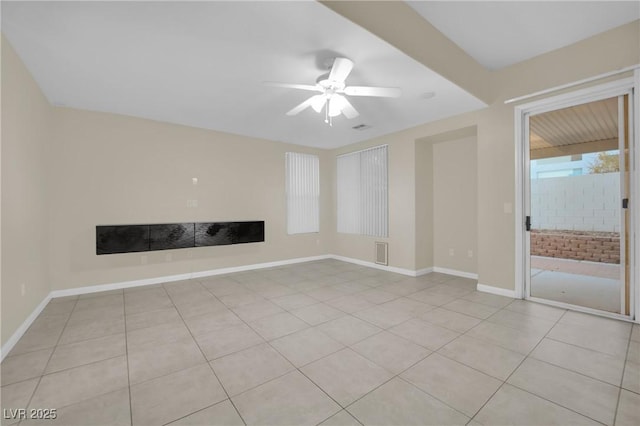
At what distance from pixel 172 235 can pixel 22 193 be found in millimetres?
1920

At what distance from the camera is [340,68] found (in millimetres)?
2625

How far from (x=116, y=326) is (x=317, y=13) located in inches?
142

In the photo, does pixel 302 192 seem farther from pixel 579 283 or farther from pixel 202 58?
pixel 579 283

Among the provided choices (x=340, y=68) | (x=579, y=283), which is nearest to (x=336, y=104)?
(x=340, y=68)

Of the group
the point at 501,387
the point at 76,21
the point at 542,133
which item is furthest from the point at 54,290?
the point at 542,133

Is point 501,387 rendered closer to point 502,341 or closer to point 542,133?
point 502,341

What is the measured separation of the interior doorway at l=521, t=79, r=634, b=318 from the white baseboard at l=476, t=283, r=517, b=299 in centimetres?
22

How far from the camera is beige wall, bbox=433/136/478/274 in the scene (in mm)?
4848

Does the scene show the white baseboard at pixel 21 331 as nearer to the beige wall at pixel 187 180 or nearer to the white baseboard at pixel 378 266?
the beige wall at pixel 187 180

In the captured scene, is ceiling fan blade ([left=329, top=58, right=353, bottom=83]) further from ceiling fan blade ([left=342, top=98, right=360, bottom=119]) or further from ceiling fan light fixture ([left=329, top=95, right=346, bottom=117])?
ceiling fan blade ([left=342, top=98, right=360, bottom=119])

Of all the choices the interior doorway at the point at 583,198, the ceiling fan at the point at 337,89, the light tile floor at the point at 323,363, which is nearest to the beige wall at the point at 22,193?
the light tile floor at the point at 323,363

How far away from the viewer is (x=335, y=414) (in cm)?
163

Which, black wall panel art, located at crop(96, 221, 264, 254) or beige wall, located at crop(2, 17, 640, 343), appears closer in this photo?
beige wall, located at crop(2, 17, 640, 343)

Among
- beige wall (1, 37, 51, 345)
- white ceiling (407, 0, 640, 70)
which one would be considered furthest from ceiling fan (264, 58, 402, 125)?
beige wall (1, 37, 51, 345)
